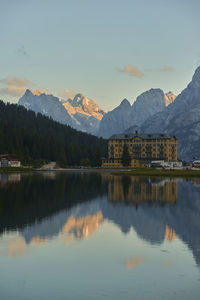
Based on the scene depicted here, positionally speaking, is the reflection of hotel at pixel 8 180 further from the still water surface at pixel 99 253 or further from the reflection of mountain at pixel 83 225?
the reflection of mountain at pixel 83 225

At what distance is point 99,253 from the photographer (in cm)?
2952

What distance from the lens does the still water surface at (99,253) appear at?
21188mm

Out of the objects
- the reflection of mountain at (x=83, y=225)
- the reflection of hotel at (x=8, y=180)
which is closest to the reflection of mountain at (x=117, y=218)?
the reflection of mountain at (x=83, y=225)

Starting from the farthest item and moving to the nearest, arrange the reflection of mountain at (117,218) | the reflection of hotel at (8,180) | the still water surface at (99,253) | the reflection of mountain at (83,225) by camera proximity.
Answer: the reflection of hotel at (8,180) → the reflection of mountain at (83,225) → the reflection of mountain at (117,218) → the still water surface at (99,253)

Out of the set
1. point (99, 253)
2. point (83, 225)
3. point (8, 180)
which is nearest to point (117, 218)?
point (83, 225)

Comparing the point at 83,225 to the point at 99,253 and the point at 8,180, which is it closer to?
the point at 99,253

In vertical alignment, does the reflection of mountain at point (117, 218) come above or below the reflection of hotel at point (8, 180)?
below

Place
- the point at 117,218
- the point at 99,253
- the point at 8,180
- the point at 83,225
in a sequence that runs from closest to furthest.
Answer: the point at 99,253 → the point at 83,225 → the point at 117,218 → the point at 8,180

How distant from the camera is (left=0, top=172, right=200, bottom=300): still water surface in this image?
69.5 feet

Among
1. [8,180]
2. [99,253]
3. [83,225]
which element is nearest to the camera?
[99,253]

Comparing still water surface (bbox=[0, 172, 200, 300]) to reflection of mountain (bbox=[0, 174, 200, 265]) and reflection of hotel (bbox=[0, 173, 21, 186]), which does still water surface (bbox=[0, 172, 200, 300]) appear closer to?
reflection of mountain (bbox=[0, 174, 200, 265])

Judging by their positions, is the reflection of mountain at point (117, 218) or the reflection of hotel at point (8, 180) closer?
the reflection of mountain at point (117, 218)

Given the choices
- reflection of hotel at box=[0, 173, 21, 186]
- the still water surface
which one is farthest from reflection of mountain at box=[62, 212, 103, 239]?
reflection of hotel at box=[0, 173, 21, 186]

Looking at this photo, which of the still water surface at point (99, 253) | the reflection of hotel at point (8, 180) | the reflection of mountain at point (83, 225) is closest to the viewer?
the still water surface at point (99, 253)
